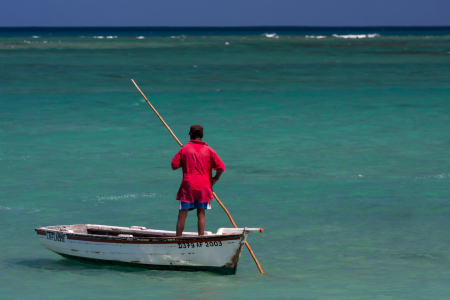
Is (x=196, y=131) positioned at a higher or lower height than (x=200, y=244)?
higher

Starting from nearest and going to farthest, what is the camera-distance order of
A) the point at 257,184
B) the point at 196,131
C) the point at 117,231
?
the point at 196,131, the point at 117,231, the point at 257,184

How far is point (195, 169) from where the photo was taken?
762 cm

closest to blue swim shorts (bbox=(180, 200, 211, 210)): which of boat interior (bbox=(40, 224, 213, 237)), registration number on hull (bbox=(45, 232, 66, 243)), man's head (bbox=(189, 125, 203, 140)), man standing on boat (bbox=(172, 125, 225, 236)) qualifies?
man standing on boat (bbox=(172, 125, 225, 236))

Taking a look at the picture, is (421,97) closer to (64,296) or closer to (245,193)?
(245,193)

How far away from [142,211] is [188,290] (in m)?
3.73

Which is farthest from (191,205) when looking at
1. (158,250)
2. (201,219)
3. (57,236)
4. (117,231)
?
(57,236)

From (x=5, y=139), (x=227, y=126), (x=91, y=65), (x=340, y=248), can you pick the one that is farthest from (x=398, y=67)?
(x=340, y=248)

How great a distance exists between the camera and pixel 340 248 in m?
9.11

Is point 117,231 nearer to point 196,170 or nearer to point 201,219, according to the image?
point 201,219

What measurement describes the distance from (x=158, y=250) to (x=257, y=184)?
5452 mm

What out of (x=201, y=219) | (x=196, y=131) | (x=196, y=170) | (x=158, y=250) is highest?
(x=196, y=131)

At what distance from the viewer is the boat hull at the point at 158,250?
7520mm

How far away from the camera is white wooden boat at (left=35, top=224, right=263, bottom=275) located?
7.51 m

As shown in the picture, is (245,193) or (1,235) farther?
(245,193)
